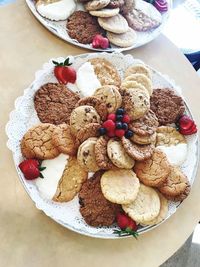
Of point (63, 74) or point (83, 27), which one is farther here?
point (83, 27)

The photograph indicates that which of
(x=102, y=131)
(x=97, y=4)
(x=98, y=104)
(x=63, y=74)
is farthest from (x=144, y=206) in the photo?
(x=97, y=4)

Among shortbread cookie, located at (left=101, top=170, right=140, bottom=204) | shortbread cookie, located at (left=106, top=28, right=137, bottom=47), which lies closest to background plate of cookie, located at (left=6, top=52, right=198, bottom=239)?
shortbread cookie, located at (left=101, top=170, right=140, bottom=204)

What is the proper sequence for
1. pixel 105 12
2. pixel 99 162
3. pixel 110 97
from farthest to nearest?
pixel 105 12
pixel 110 97
pixel 99 162

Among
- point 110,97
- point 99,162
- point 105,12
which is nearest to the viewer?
point 99,162

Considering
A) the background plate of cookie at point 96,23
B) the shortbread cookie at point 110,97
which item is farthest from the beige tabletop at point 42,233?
the shortbread cookie at point 110,97

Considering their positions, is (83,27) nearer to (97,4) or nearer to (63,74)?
(97,4)

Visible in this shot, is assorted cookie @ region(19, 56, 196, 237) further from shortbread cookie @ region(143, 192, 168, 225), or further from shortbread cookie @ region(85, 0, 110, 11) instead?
shortbread cookie @ region(85, 0, 110, 11)
